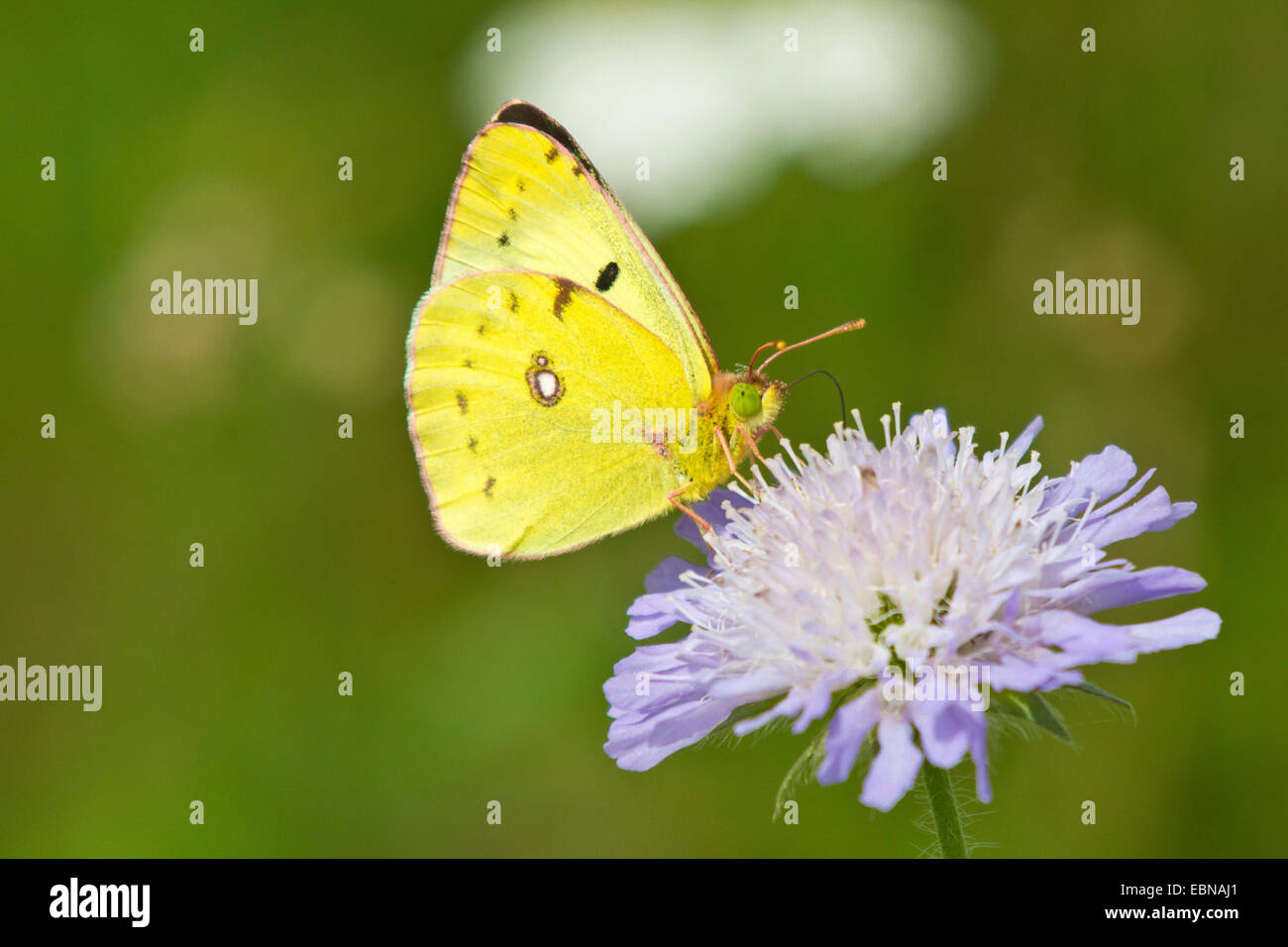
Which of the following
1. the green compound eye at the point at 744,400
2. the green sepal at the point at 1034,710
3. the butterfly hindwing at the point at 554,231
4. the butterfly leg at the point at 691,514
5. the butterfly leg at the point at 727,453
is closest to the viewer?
the green sepal at the point at 1034,710

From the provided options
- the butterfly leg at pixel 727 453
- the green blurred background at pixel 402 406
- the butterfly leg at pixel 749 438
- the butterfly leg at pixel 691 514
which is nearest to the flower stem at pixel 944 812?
the butterfly leg at pixel 691 514

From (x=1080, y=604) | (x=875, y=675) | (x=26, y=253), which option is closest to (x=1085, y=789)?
(x=1080, y=604)

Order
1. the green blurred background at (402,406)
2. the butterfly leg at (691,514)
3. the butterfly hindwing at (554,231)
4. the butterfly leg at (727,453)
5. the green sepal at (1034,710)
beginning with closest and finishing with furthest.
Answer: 1. the green sepal at (1034,710)
2. the butterfly leg at (691,514)
3. the butterfly leg at (727,453)
4. the butterfly hindwing at (554,231)
5. the green blurred background at (402,406)

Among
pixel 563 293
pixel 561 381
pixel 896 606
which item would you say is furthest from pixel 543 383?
pixel 896 606

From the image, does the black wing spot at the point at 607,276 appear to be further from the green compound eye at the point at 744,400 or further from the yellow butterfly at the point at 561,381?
the green compound eye at the point at 744,400

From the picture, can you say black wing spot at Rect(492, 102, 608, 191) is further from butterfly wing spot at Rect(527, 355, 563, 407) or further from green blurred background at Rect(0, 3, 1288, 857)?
green blurred background at Rect(0, 3, 1288, 857)

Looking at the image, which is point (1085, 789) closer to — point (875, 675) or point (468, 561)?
point (875, 675)
